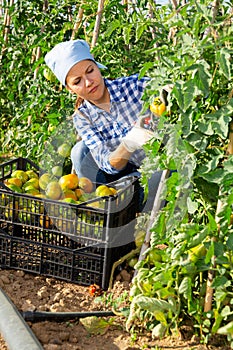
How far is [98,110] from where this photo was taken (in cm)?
286

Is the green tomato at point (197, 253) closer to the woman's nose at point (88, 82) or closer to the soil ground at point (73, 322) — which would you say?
the soil ground at point (73, 322)

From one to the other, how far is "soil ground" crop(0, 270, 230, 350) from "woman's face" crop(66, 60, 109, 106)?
865mm

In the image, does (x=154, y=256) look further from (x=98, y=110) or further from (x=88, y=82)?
(x=98, y=110)

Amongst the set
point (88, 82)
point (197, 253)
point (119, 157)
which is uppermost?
point (88, 82)

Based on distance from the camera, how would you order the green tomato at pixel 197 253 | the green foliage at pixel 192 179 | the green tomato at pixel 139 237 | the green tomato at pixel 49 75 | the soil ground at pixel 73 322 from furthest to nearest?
the green tomato at pixel 49 75 → the green tomato at pixel 139 237 → the soil ground at pixel 73 322 → the green tomato at pixel 197 253 → the green foliage at pixel 192 179

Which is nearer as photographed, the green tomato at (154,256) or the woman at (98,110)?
the green tomato at (154,256)

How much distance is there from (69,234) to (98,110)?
80 cm

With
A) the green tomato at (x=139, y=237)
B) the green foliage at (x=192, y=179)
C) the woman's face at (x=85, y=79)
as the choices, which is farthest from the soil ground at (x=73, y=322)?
the woman's face at (x=85, y=79)

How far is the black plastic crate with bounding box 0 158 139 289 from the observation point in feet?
7.37

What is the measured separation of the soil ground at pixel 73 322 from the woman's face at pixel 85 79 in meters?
0.86

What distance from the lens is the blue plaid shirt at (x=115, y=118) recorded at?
282cm

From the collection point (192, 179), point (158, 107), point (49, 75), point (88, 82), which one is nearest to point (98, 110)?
point (88, 82)

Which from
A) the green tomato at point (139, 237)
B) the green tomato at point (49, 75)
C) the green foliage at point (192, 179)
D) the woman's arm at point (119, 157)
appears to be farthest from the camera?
the green tomato at point (49, 75)

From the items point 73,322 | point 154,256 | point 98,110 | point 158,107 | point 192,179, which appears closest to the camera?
point 192,179
